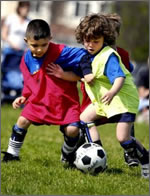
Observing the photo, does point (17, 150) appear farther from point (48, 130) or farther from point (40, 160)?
point (48, 130)

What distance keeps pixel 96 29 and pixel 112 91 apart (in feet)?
2.39

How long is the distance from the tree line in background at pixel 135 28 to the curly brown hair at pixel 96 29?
30.3 meters

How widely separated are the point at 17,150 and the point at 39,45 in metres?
1.23

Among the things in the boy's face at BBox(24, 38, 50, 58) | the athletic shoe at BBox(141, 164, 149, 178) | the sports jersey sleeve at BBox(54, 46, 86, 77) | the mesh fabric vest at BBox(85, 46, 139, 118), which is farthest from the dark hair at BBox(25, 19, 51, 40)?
the athletic shoe at BBox(141, 164, 149, 178)

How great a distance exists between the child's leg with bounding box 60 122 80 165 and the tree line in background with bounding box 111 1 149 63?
30.1 metres

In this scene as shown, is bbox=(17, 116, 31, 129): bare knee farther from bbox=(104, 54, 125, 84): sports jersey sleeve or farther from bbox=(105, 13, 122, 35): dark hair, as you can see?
bbox=(105, 13, 122, 35): dark hair

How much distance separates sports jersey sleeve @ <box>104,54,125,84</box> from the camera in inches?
218

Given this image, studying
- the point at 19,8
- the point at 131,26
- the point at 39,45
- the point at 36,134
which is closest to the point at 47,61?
the point at 39,45

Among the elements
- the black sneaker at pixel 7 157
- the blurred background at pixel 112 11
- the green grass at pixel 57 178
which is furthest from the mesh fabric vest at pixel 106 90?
the blurred background at pixel 112 11

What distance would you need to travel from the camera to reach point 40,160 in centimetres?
651

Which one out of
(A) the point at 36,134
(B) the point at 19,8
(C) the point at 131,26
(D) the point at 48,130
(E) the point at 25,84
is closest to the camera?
(E) the point at 25,84

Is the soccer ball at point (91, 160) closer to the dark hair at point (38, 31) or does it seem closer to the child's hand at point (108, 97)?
the child's hand at point (108, 97)

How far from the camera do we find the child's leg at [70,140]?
19.5 ft

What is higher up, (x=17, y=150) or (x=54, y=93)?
(x=54, y=93)
